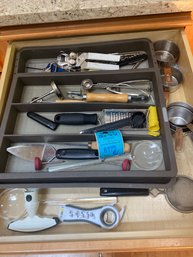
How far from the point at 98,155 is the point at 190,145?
24 centimetres

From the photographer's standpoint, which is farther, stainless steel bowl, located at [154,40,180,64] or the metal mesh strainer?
stainless steel bowl, located at [154,40,180,64]

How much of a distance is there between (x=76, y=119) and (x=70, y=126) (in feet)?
0.10

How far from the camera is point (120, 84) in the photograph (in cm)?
70

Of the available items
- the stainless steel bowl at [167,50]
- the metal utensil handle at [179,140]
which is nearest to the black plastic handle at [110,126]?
the metal utensil handle at [179,140]

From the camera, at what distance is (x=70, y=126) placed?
660 mm

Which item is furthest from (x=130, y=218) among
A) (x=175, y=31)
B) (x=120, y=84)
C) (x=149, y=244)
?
(x=175, y=31)

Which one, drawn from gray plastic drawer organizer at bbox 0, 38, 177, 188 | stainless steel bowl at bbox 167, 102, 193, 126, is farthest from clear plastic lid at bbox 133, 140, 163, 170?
stainless steel bowl at bbox 167, 102, 193, 126

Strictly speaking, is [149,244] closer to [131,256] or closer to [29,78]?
[131,256]

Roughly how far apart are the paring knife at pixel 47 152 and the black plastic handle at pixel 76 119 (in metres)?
0.08

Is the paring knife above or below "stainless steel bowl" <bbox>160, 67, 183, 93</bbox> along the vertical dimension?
below

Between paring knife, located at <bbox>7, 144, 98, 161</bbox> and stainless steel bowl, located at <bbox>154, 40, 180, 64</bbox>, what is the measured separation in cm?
39

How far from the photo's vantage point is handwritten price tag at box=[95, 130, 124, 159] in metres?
0.57

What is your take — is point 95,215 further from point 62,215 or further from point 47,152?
point 47,152

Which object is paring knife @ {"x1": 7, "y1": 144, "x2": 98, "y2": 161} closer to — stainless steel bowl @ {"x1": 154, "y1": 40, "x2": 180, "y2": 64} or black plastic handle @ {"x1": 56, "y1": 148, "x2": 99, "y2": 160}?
black plastic handle @ {"x1": 56, "y1": 148, "x2": 99, "y2": 160}
